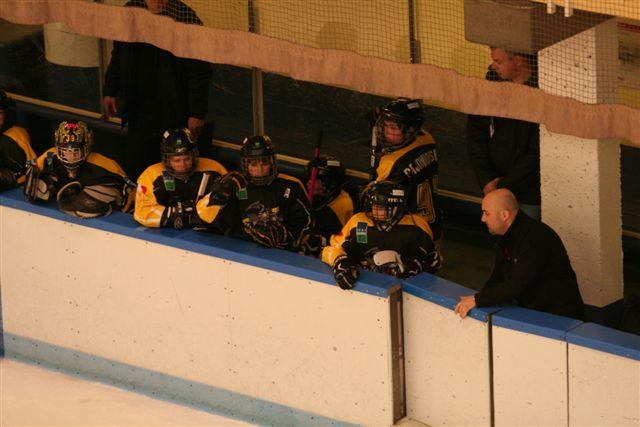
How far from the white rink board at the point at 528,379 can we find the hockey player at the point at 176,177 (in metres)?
1.66

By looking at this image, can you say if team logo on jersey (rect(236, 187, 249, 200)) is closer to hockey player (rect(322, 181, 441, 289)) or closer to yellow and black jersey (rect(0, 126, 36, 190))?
hockey player (rect(322, 181, 441, 289))

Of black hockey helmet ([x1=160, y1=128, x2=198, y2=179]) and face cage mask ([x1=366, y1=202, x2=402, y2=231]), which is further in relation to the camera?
black hockey helmet ([x1=160, y1=128, x2=198, y2=179])

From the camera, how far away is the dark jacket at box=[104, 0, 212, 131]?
7.59 meters

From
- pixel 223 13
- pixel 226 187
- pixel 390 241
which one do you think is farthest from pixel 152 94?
pixel 390 241

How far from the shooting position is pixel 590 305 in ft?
21.1

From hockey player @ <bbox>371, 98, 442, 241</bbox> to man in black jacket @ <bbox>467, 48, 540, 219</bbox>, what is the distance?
1.18ft

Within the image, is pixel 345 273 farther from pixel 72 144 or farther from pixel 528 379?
pixel 72 144

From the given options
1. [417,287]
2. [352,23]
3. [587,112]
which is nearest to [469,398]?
[417,287]

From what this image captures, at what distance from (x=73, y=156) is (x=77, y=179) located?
0.11 m

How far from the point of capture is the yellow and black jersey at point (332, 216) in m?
7.21

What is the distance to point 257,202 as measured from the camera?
6.75 meters

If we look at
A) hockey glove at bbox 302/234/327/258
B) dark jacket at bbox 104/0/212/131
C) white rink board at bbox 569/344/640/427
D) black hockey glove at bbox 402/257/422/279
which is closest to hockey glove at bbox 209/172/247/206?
hockey glove at bbox 302/234/327/258

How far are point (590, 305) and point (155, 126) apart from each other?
245cm

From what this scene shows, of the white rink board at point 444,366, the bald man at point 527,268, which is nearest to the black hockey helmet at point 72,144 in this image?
the white rink board at point 444,366
